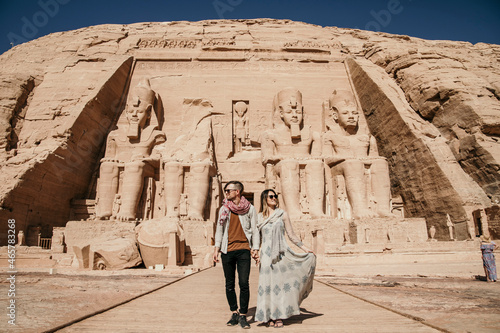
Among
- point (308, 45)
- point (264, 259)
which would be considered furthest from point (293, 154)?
point (264, 259)

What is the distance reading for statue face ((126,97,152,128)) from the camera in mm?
10875

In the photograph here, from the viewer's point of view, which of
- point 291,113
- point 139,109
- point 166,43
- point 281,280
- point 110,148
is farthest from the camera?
point 166,43

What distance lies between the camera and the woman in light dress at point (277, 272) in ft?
8.80

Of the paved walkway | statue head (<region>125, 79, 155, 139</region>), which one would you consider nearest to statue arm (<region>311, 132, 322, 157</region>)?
statue head (<region>125, 79, 155, 139</region>)

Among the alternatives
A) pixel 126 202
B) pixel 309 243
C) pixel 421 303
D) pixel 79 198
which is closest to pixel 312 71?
pixel 309 243

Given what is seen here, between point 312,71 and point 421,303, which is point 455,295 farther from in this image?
point 312,71

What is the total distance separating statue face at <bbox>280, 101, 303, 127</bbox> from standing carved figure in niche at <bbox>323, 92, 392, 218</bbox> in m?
0.97

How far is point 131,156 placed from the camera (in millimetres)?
10586

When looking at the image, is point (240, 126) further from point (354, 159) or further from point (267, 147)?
point (354, 159)

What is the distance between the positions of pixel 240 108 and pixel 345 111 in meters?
3.34

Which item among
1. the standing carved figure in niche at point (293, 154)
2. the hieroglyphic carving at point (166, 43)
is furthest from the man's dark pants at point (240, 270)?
the hieroglyphic carving at point (166, 43)

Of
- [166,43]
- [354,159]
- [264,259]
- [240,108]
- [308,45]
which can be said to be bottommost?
[264,259]

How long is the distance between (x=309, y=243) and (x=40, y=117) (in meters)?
8.20

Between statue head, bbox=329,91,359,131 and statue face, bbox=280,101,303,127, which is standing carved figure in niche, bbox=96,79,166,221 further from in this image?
statue head, bbox=329,91,359,131
